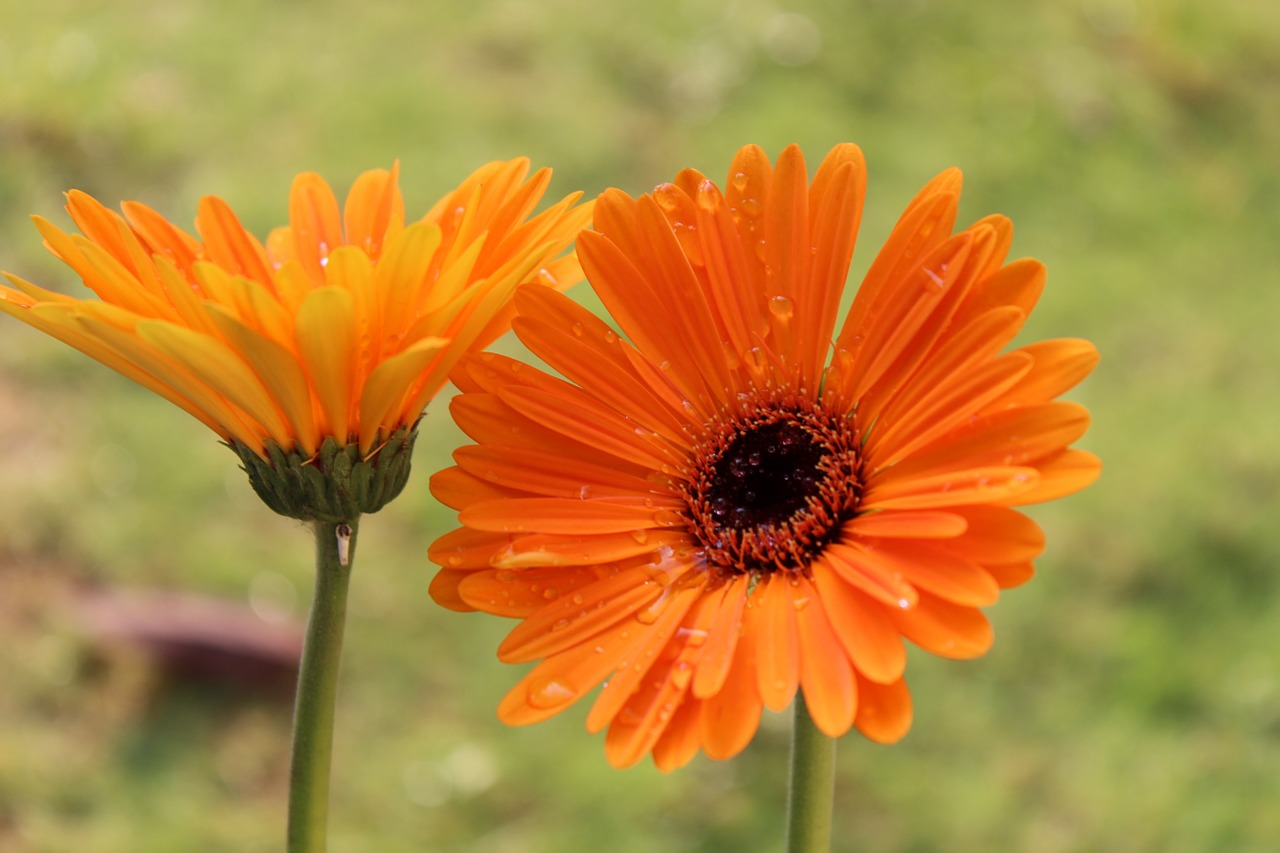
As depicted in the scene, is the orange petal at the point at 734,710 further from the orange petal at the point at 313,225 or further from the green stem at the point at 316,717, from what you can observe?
the orange petal at the point at 313,225

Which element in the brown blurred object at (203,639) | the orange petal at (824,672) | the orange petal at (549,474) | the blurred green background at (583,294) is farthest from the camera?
the brown blurred object at (203,639)

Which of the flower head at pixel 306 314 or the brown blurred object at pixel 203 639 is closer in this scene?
the flower head at pixel 306 314

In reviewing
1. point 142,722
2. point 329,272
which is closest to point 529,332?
point 329,272

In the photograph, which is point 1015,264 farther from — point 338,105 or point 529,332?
point 338,105

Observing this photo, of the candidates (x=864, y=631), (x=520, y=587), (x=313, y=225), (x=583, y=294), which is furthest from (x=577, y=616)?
(x=583, y=294)

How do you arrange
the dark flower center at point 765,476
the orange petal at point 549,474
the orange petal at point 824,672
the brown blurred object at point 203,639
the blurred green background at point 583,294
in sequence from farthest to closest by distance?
1. the brown blurred object at point 203,639
2. the blurred green background at point 583,294
3. the dark flower center at point 765,476
4. the orange petal at point 549,474
5. the orange petal at point 824,672

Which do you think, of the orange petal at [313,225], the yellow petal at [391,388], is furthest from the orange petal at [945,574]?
the orange petal at [313,225]

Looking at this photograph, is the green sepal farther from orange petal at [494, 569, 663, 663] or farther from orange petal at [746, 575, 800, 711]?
orange petal at [746, 575, 800, 711]
